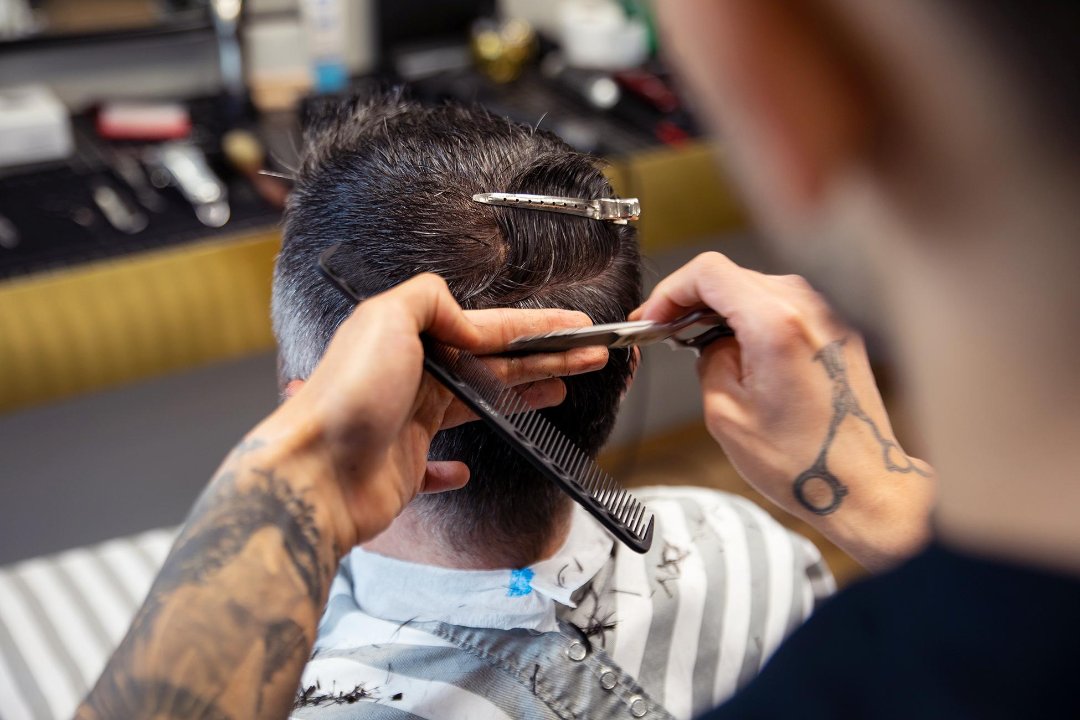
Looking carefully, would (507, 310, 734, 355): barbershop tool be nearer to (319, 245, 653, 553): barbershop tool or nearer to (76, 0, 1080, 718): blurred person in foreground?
(319, 245, 653, 553): barbershop tool

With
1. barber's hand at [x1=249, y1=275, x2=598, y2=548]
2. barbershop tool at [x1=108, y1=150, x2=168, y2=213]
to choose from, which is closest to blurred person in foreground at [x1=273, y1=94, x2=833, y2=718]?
barber's hand at [x1=249, y1=275, x2=598, y2=548]

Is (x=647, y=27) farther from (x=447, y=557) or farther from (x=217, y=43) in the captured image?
(x=447, y=557)

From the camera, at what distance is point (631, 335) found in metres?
0.93

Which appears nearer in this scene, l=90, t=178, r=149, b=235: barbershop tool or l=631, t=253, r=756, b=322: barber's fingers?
l=631, t=253, r=756, b=322: barber's fingers

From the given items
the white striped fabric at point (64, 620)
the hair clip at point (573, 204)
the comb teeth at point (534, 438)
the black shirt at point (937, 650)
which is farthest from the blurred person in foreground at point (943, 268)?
the white striped fabric at point (64, 620)

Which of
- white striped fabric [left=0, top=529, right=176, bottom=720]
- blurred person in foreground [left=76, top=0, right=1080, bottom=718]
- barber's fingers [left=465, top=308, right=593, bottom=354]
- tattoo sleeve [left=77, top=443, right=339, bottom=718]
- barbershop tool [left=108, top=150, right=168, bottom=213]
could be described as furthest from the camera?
barbershop tool [left=108, top=150, right=168, bottom=213]

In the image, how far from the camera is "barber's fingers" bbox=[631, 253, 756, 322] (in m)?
1.01

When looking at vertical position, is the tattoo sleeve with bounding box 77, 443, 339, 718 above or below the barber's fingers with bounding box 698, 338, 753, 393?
below

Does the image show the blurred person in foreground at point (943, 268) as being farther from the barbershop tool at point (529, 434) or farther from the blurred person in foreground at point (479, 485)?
the blurred person in foreground at point (479, 485)

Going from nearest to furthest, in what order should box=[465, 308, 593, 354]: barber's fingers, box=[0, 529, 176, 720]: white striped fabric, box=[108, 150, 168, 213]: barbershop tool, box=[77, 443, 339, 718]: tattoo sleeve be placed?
box=[77, 443, 339, 718]: tattoo sleeve → box=[465, 308, 593, 354]: barber's fingers → box=[0, 529, 176, 720]: white striped fabric → box=[108, 150, 168, 213]: barbershop tool

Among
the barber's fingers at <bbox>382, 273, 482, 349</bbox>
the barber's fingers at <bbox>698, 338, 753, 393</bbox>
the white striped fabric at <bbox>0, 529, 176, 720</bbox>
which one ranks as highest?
the barber's fingers at <bbox>382, 273, 482, 349</bbox>

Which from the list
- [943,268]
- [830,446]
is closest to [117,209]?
[830,446]

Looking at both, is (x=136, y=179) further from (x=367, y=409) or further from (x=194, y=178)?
(x=367, y=409)

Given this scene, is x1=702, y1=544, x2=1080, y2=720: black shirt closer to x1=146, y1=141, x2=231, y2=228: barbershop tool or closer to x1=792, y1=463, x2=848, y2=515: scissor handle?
x1=792, y1=463, x2=848, y2=515: scissor handle
